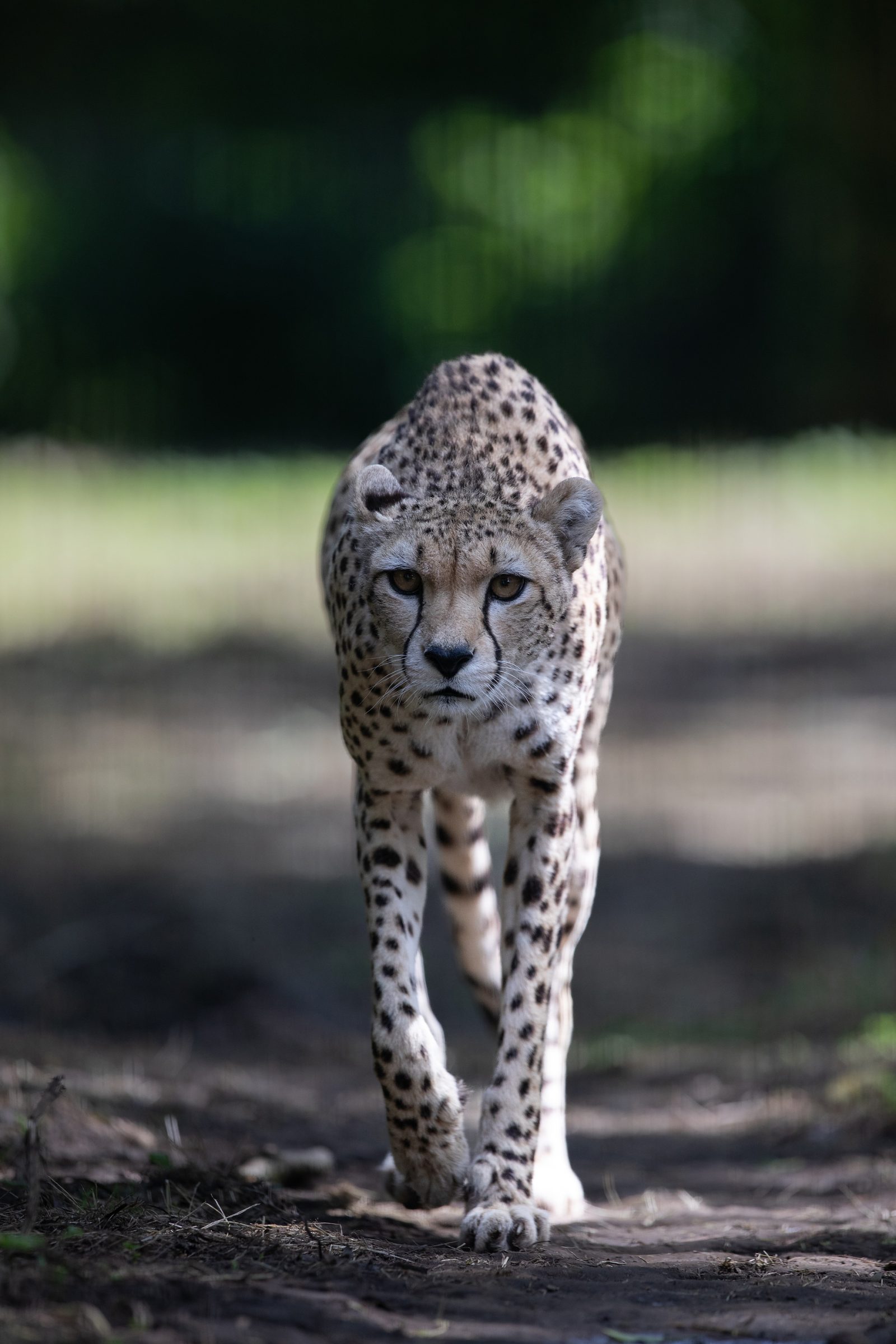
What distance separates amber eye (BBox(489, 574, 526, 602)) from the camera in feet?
12.6

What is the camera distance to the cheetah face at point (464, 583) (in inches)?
147

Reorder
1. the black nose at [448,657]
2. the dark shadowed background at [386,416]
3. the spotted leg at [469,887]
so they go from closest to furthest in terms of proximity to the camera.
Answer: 1. the black nose at [448,657]
2. the spotted leg at [469,887]
3. the dark shadowed background at [386,416]

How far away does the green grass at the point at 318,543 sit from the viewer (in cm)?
1160

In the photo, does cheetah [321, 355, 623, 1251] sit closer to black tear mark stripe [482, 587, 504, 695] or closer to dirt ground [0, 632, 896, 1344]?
black tear mark stripe [482, 587, 504, 695]

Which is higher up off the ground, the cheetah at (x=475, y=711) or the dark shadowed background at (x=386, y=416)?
the dark shadowed background at (x=386, y=416)

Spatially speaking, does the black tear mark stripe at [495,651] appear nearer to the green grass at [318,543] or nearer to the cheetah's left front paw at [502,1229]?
the cheetah's left front paw at [502,1229]

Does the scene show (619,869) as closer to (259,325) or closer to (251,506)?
(251,506)

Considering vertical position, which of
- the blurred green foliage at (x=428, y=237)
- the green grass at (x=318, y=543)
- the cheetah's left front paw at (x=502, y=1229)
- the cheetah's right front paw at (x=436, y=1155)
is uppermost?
the blurred green foliage at (x=428, y=237)

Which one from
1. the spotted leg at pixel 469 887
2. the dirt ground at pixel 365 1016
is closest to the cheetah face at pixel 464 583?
the spotted leg at pixel 469 887

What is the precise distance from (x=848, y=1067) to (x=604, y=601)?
6.55ft

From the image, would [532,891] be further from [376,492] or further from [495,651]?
[376,492]

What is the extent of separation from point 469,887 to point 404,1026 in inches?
35.5

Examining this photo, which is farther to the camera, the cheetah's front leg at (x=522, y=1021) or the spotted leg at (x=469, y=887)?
the spotted leg at (x=469, y=887)

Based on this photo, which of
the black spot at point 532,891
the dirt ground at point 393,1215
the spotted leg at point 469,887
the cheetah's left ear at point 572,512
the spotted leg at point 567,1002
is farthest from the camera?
the spotted leg at point 469,887
